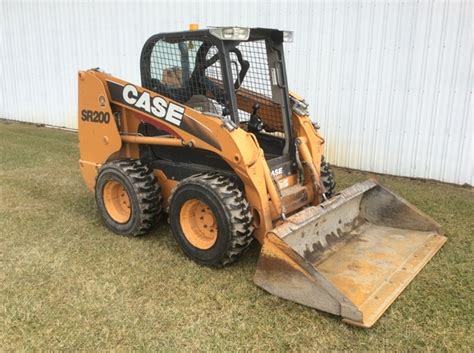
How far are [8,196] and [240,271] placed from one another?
3436 millimetres

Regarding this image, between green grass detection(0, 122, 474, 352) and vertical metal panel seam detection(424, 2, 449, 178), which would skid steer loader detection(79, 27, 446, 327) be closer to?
green grass detection(0, 122, 474, 352)

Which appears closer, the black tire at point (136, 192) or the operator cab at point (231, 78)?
the operator cab at point (231, 78)

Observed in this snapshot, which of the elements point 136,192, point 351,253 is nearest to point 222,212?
point 136,192

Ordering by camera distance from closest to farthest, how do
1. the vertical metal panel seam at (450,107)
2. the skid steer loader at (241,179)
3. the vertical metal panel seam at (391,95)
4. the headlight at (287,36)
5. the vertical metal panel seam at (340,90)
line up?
the skid steer loader at (241,179), the headlight at (287,36), the vertical metal panel seam at (450,107), the vertical metal panel seam at (391,95), the vertical metal panel seam at (340,90)

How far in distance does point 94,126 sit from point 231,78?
1.69m

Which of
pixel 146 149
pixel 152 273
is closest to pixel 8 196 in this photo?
pixel 146 149

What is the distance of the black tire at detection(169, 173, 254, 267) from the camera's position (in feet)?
12.0

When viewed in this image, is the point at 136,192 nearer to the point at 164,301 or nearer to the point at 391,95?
the point at 164,301

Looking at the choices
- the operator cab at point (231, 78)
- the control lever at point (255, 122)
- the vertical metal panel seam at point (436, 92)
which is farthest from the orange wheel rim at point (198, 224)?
the vertical metal panel seam at point (436, 92)

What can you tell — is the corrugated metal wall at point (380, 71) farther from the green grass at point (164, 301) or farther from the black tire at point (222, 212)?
the black tire at point (222, 212)

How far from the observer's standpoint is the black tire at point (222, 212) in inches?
144

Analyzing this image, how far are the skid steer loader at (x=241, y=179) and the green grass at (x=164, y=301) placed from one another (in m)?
0.14

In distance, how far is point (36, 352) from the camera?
115 inches

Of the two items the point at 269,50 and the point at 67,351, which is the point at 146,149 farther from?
the point at 67,351
